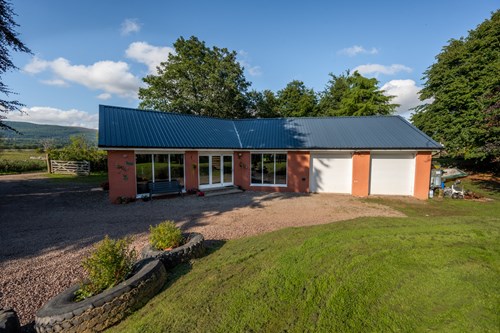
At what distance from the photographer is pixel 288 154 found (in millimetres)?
14438

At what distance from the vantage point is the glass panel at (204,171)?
14.1 metres

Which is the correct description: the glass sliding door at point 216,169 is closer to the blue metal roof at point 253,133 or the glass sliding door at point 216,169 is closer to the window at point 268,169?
the blue metal roof at point 253,133

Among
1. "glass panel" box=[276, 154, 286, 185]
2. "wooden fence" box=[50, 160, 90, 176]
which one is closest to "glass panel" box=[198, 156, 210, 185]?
"glass panel" box=[276, 154, 286, 185]

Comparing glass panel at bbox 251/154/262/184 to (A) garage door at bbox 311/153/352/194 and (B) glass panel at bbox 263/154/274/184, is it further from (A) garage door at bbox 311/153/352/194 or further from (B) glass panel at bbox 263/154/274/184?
(A) garage door at bbox 311/153/352/194

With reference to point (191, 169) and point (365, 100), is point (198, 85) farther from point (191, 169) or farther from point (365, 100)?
point (365, 100)

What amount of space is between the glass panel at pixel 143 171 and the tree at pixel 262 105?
18759mm

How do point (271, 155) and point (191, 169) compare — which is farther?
point (271, 155)

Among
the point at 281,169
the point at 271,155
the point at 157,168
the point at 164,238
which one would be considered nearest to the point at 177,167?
the point at 157,168

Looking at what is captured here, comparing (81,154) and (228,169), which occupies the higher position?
(81,154)

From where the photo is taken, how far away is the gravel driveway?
4762 millimetres

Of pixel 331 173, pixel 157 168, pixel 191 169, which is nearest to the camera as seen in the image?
pixel 157 168

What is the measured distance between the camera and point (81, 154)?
2416 cm

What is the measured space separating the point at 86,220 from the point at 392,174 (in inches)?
617

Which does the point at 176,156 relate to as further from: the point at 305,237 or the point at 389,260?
the point at 389,260
